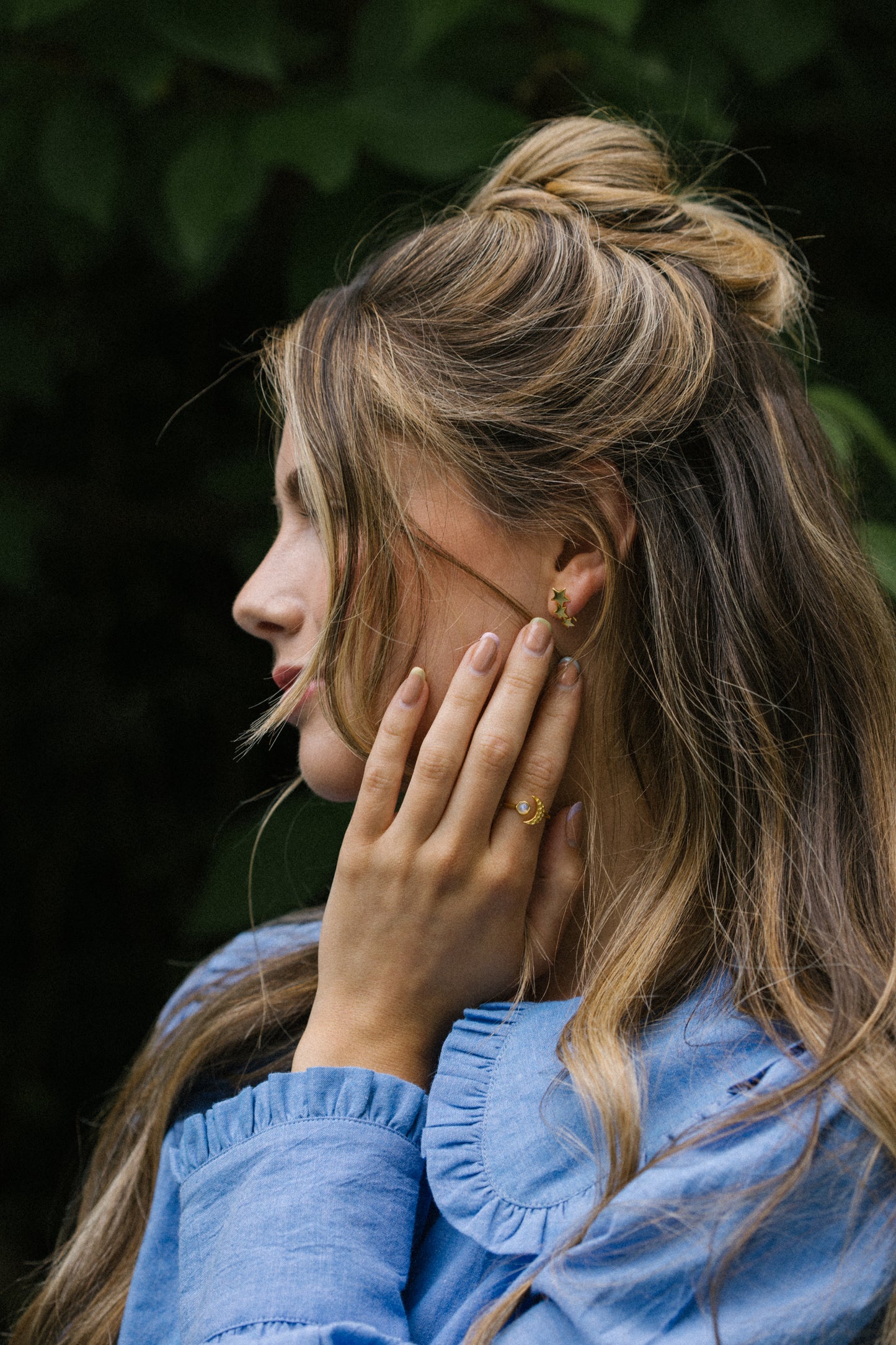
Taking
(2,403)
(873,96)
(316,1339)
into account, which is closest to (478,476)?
(316,1339)

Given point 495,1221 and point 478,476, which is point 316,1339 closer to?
point 495,1221

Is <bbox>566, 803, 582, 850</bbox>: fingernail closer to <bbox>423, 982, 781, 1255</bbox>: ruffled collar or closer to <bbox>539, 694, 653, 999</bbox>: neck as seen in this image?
<bbox>539, 694, 653, 999</bbox>: neck

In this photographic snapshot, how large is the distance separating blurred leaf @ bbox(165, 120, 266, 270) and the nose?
1.77 feet

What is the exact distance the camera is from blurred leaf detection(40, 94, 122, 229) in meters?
1.69

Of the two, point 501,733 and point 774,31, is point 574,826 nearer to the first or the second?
point 501,733

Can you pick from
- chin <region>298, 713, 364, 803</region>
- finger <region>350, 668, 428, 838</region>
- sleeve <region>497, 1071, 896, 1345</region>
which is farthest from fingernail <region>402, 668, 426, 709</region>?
sleeve <region>497, 1071, 896, 1345</region>

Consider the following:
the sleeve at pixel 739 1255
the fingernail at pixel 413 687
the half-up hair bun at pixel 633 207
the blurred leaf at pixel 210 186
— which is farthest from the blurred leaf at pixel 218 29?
the sleeve at pixel 739 1255

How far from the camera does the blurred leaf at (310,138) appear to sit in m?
1.58

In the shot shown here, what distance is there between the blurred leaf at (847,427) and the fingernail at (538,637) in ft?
1.60

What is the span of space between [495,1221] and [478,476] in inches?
30.9

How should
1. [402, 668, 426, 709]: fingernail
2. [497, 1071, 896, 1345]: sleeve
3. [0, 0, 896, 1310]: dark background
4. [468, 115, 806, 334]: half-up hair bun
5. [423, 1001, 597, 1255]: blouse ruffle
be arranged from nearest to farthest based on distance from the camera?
[497, 1071, 896, 1345]: sleeve, [423, 1001, 597, 1255]: blouse ruffle, [402, 668, 426, 709]: fingernail, [468, 115, 806, 334]: half-up hair bun, [0, 0, 896, 1310]: dark background

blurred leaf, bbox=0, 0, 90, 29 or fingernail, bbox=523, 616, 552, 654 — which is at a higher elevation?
blurred leaf, bbox=0, 0, 90, 29

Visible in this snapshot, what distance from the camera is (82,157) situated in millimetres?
1716

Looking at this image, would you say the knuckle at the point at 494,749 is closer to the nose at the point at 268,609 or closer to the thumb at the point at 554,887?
the thumb at the point at 554,887
